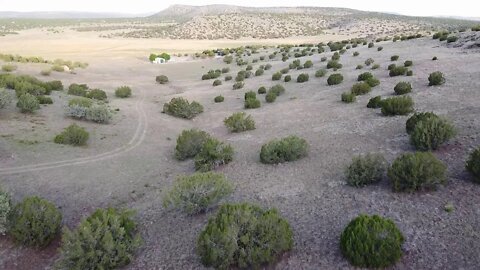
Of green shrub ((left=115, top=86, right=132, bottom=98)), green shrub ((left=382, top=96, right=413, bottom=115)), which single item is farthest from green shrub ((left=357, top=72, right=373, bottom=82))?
green shrub ((left=115, top=86, right=132, bottom=98))

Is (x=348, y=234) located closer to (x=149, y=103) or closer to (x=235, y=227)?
(x=235, y=227)

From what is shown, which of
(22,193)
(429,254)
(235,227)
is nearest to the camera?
(429,254)

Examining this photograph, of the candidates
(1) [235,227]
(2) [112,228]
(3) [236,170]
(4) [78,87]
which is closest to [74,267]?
(2) [112,228]

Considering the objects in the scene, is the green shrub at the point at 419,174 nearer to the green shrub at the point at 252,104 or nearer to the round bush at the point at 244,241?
the round bush at the point at 244,241

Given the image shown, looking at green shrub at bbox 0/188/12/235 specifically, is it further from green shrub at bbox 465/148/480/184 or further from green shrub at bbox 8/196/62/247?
green shrub at bbox 465/148/480/184

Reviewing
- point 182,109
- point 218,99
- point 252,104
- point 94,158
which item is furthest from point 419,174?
point 218,99
